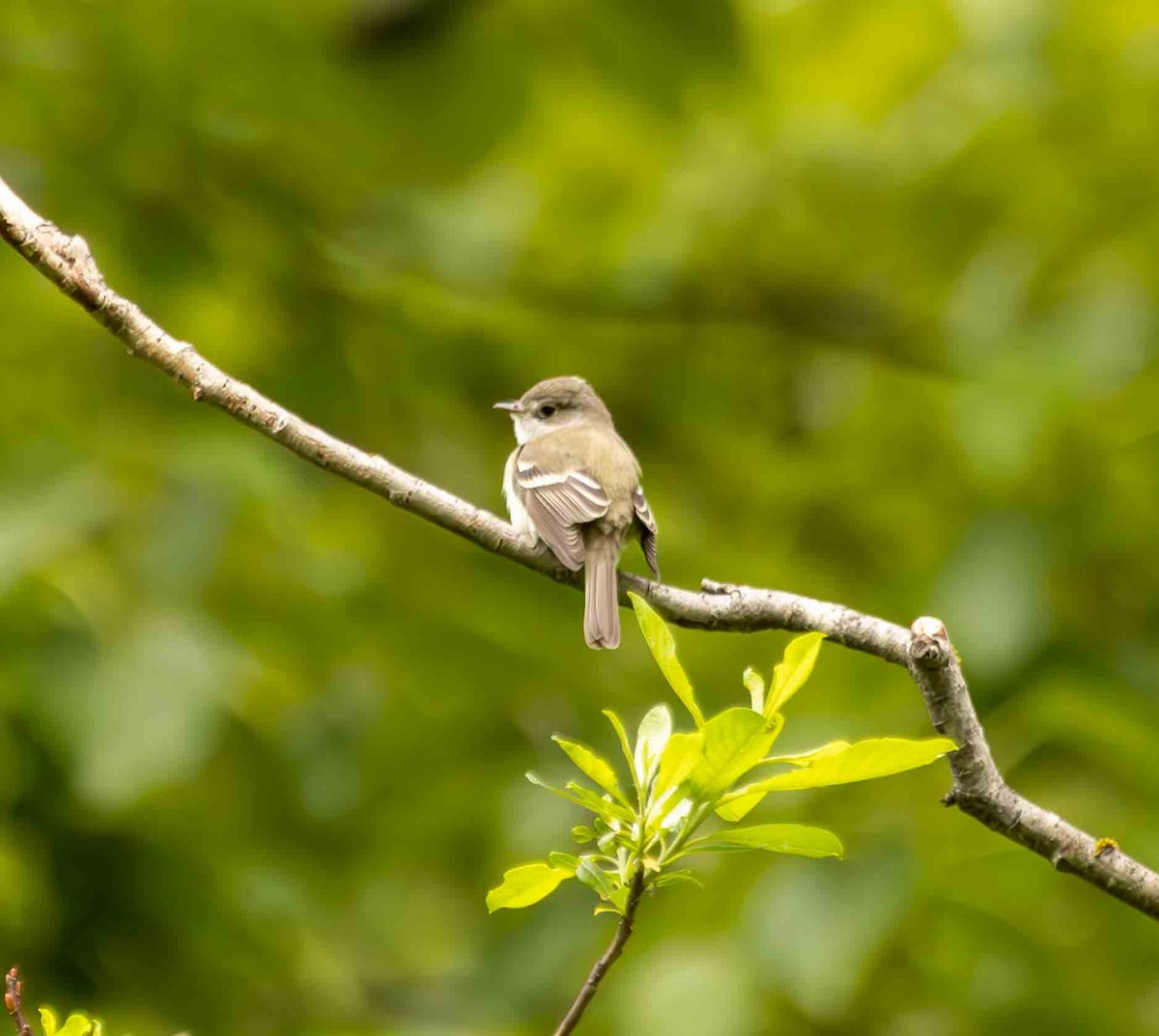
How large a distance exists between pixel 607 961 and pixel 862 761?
0.44 metres

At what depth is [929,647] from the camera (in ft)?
7.75

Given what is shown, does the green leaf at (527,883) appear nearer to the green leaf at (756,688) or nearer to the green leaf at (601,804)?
the green leaf at (601,804)

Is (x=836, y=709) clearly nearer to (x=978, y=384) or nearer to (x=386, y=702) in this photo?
(x=978, y=384)

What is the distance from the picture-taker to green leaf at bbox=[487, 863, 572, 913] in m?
2.04

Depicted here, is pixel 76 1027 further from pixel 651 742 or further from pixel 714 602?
pixel 714 602

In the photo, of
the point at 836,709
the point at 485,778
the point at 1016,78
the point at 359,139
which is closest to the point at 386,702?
the point at 485,778

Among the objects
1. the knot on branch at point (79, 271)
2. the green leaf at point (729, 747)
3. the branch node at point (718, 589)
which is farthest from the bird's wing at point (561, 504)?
the green leaf at point (729, 747)

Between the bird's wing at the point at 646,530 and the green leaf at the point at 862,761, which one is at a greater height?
the bird's wing at the point at 646,530

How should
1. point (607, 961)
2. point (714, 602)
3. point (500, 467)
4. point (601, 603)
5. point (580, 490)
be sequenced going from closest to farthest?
point (607, 961)
point (714, 602)
point (601, 603)
point (580, 490)
point (500, 467)

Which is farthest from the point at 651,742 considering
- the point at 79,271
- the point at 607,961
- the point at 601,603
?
the point at 601,603

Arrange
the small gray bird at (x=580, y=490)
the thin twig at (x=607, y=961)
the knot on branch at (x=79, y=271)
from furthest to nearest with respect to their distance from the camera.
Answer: the small gray bird at (x=580, y=490) → the knot on branch at (x=79, y=271) → the thin twig at (x=607, y=961)

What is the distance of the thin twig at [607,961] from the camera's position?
1.89m

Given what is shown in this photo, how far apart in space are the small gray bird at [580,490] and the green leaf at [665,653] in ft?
5.50

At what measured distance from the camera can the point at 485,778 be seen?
5.36m
